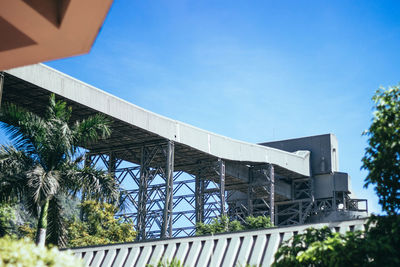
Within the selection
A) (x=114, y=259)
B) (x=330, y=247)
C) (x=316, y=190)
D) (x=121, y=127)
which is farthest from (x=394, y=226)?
(x=316, y=190)

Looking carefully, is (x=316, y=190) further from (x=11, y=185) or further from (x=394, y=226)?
(x=394, y=226)

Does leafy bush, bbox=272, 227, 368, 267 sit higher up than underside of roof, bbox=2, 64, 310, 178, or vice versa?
underside of roof, bbox=2, 64, 310, 178

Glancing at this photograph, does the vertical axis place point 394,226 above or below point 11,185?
below

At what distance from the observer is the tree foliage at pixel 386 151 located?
8.59m

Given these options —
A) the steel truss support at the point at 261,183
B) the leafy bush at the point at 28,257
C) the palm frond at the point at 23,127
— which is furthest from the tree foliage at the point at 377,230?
the steel truss support at the point at 261,183

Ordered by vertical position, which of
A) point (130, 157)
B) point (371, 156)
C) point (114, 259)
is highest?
point (130, 157)

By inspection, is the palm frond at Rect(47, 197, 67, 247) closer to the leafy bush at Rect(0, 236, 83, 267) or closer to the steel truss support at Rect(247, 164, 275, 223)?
the leafy bush at Rect(0, 236, 83, 267)

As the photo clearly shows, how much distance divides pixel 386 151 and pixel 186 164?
33.6 meters

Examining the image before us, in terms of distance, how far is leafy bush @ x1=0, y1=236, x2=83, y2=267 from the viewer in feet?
16.8

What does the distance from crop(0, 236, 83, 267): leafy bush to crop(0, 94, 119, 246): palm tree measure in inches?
563

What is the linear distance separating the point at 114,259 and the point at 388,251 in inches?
231

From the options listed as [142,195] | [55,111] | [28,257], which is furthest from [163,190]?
[28,257]

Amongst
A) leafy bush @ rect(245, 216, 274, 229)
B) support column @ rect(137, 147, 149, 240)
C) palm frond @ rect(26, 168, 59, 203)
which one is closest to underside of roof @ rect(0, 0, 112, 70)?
palm frond @ rect(26, 168, 59, 203)

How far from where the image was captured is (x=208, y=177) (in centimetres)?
4334
